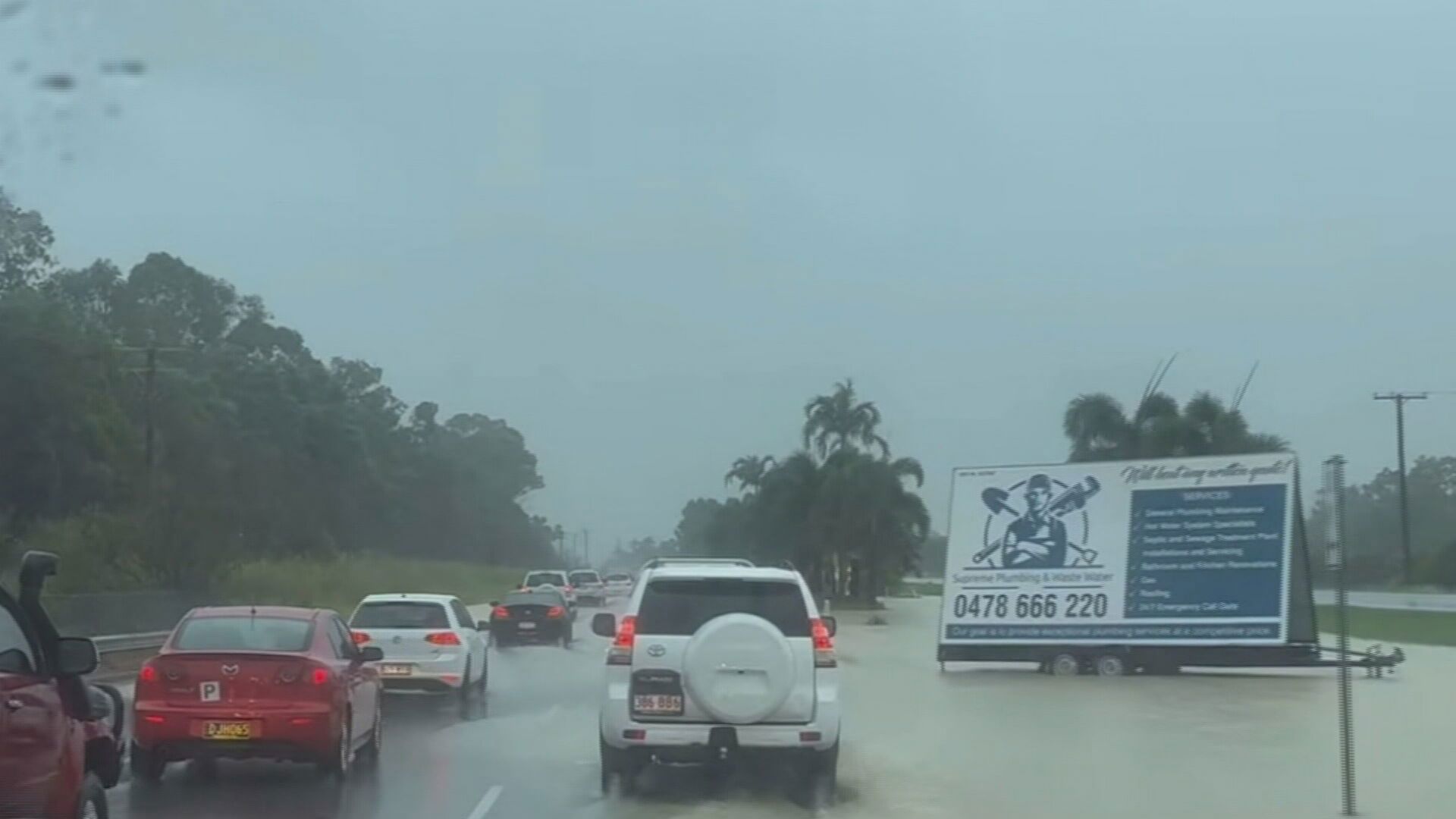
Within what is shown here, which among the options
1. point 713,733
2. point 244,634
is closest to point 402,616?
point 244,634

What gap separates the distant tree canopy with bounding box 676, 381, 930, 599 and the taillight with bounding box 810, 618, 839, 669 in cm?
6386

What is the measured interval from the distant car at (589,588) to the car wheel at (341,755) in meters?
58.5

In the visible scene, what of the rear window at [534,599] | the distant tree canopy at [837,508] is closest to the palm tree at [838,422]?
the distant tree canopy at [837,508]

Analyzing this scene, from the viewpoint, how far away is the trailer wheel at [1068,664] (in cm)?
3528

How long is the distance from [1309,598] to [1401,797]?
18.7m

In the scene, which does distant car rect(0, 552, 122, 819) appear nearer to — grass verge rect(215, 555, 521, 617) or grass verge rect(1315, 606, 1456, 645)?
grass verge rect(215, 555, 521, 617)

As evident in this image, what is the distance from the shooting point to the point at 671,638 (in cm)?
1508

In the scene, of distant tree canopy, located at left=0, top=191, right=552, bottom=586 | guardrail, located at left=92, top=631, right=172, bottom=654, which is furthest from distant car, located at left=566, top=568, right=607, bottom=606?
guardrail, located at left=92, top=631, right=172, bottom=654

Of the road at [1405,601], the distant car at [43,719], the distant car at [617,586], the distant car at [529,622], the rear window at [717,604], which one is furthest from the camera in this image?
the distant car at [617,586]

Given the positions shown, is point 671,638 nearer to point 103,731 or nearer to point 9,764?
point 103,731

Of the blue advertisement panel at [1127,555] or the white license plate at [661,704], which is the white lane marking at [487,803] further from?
the blue advertisement panel at [1127,555]

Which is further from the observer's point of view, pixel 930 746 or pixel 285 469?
pixel 285 469

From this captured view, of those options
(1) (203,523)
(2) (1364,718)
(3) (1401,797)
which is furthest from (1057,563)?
(1) (203,523)

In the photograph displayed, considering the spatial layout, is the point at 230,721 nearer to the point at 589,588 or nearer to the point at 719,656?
the point at 719,656
